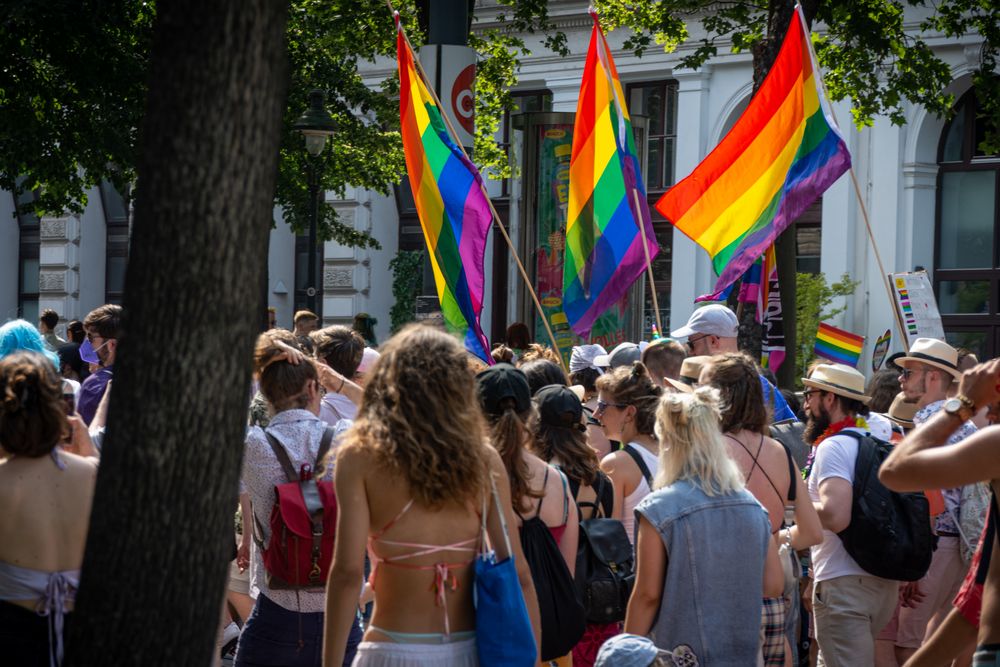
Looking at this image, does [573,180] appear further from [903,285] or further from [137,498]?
[137,498]

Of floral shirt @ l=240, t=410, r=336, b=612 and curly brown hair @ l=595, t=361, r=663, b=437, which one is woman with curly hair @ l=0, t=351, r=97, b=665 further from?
curly brown hair @ l=595, t=361, r=663, b=437

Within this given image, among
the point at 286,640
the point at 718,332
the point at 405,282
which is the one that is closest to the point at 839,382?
the point at 718,332

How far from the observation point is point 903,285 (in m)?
11.9

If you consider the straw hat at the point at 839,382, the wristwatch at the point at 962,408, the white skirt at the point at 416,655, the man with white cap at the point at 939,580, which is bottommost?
the man with white cap at the point at 939,580

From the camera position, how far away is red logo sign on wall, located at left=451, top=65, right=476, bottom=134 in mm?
11391

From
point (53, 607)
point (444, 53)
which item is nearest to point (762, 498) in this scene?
point (53, 607)

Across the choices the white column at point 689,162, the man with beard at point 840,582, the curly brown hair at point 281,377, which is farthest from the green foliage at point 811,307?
the curly brown hair at point 281,377

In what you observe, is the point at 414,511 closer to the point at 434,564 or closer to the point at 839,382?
the point at 434,564

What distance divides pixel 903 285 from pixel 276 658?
791cm

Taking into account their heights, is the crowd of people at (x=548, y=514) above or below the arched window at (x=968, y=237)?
below

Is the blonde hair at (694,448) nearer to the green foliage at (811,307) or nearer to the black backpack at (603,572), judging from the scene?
the black backpack at (603,572)

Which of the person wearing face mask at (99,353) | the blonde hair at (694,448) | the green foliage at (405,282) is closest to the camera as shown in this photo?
the blonde hair at (694,448)

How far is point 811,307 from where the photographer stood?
925 inches

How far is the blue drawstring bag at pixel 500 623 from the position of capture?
4.11 m
